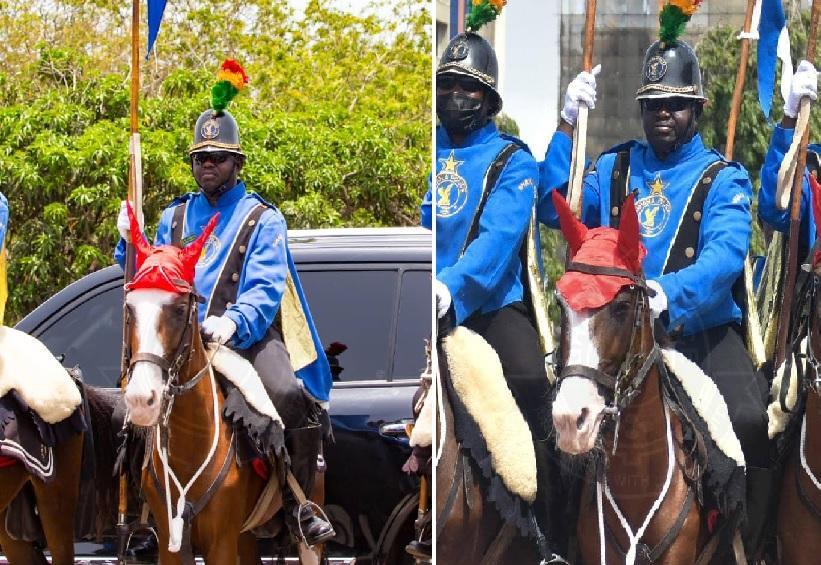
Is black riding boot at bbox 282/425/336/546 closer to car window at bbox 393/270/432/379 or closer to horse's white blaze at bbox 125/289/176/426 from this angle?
horse's white blaze at bbox 125/289/176/426

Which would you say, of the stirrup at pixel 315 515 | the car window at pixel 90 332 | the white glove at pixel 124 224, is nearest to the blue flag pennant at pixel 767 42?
the stirrup at pixel 315 515

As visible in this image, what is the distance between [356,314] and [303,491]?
4.62 ft

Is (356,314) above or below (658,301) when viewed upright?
below

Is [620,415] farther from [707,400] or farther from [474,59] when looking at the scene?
[474,59]

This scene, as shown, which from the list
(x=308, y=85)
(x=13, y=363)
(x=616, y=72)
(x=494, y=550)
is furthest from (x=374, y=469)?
(x=308, y=85)

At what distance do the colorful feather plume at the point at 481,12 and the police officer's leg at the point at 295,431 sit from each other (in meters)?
2.49

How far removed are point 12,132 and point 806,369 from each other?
1083 cm

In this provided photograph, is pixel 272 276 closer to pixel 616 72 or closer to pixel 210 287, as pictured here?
pixel 210 287

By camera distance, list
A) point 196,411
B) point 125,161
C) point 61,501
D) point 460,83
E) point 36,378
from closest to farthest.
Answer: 1. point 460,83
2. point 196,411
3. point 36,378
4. point 61,501
5. point 125,161

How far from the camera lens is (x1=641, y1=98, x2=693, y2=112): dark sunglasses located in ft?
14.3

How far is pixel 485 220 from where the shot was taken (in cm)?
458

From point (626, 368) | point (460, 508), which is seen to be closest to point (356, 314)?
point (460, 508)

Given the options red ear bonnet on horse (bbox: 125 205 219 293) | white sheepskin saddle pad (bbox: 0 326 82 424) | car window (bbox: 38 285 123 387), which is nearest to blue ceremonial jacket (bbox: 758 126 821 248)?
red ear bonnet on horse (bbox: 125 205 219 293)

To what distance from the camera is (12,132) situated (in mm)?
14109
